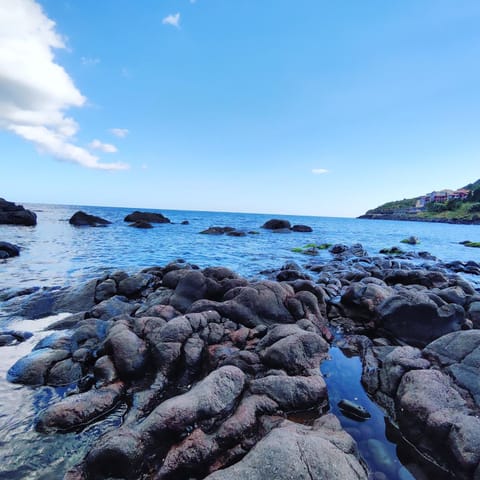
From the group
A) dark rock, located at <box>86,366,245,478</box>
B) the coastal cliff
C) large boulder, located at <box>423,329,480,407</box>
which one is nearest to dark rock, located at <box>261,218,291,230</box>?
large boulder, located at <box>423,329,480,407</box>

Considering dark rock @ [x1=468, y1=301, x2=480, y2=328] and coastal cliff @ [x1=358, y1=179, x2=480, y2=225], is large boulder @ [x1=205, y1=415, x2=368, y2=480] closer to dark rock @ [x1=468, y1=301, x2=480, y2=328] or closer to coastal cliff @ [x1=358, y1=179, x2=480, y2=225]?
dark rock @ [x1=468, y1=301, x2=480, y2=328]

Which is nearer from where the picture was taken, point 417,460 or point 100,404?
point 417,460

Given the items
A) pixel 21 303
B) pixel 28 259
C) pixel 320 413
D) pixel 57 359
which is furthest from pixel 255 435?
pixel 28 259

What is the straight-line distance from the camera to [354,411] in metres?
5.27

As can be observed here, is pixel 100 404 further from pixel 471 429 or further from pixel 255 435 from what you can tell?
pixel 471 429

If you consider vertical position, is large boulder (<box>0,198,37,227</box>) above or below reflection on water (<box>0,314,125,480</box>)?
above

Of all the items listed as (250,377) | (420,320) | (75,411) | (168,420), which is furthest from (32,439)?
(420,320)

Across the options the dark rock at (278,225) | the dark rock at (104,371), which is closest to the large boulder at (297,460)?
the dark rock at (104,371)

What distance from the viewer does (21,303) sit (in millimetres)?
11117

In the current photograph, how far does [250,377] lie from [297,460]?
238 cm

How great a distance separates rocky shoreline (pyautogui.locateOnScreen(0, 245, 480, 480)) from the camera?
13.1 ft

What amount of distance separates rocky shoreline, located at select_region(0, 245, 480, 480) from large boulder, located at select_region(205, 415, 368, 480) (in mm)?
14

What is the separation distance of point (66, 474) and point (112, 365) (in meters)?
2.39

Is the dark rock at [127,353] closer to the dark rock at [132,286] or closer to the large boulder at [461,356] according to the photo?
the dark rock at [132,286]
